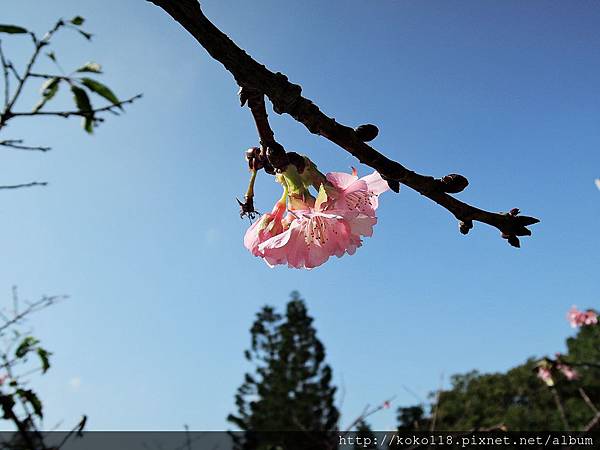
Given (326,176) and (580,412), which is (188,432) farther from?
(580,412)

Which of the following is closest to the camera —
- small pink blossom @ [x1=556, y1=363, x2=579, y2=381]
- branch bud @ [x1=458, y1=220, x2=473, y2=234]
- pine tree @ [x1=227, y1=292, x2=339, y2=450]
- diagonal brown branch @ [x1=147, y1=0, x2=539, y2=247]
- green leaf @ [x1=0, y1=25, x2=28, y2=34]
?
diagonal brown branch @ [x1=147, y1=0, x2=539, y2=247]

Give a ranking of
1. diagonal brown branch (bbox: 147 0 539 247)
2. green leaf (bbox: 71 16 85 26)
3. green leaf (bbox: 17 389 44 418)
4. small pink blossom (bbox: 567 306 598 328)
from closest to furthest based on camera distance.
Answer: diagonal brown branch (bbox: 147 0 539 247) < green leaf (bbox: 71 16 85 26) < green leaf (bbox: 17 389 44 418) < small pink blossom (bbox: 567 306 598 328)

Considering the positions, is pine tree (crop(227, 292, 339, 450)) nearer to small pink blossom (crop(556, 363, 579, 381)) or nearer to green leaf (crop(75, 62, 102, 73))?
small pink blossom (crop(556, 363, 579, 381))

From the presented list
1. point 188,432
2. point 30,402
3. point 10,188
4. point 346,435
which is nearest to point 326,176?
point 10,188

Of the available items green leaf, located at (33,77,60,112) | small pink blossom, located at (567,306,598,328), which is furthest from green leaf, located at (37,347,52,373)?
small pink blossom, located at (567,306,598,328)

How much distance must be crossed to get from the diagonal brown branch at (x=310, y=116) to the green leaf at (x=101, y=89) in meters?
0.70

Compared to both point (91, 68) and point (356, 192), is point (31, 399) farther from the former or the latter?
point (356, 192)

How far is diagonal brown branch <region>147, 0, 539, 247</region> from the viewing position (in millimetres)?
517

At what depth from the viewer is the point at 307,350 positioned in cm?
2109

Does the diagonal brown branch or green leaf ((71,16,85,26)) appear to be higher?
green leaf ((71,16,85,26))

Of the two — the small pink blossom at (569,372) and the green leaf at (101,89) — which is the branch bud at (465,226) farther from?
the small pink blossom at (569,372)

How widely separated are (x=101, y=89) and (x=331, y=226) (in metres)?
0.67

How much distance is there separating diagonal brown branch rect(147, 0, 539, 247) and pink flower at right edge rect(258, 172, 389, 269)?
0.83 ft

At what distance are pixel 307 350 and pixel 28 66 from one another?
2073 centimetres
